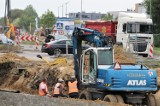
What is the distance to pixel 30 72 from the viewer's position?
28.5 metres

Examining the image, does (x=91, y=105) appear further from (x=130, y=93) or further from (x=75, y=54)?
(x=75, y=54)

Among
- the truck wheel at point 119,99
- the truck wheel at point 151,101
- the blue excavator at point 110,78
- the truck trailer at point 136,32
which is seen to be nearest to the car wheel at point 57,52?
the truck trailer at point 136,32

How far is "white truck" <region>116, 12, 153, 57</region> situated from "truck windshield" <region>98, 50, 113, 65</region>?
19473mm

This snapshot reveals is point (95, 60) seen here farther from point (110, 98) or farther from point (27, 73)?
point (27, 73)

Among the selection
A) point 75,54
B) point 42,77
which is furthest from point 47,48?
point 75,54

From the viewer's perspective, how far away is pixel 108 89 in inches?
→ 732

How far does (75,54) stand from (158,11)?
42.5 metres

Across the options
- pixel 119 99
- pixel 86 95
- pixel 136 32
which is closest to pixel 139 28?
pixel 136 32

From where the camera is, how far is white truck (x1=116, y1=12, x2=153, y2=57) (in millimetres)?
39656

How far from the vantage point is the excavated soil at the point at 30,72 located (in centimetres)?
2666

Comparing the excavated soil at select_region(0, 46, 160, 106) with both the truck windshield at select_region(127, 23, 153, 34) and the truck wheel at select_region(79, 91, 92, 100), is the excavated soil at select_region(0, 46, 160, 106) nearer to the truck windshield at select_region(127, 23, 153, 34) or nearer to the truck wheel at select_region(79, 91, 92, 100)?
the truck wheel at select_region(79, 91, 92, 100)

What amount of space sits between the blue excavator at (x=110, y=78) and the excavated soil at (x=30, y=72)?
4825 millimetres

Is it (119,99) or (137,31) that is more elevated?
(137,31)

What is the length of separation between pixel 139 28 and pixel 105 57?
22671 millimetres
